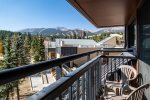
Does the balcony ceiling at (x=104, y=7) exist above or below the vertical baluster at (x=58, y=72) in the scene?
above

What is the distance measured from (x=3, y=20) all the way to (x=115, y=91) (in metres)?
120

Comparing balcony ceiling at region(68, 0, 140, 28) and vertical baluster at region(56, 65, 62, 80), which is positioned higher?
balcony ceiling at region(68, 0, 140, 28)

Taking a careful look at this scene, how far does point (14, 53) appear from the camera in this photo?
3672 cm

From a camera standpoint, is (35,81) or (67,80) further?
(35,81)

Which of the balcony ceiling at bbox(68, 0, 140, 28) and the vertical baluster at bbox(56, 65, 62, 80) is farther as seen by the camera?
the balcony ceiling at bbox(68, 0, 140, 28)

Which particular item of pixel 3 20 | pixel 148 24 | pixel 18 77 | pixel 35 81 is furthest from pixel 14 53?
pixel 3 20

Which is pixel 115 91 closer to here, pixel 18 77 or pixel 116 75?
pixel 116 75

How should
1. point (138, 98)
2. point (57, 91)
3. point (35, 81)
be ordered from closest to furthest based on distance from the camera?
point (57, 91) → point (138, 98) → point (35, 81)

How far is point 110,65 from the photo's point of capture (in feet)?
19.5

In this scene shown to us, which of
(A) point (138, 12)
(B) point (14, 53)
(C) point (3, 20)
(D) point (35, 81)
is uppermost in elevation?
(C) point (3, 20)

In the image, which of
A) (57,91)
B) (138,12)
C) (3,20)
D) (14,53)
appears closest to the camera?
(57,91)

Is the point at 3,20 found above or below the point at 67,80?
above

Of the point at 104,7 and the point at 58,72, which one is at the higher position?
the point at 104,7

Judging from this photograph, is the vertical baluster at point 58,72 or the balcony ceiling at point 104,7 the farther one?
the balcony ceiling at point 104,7
